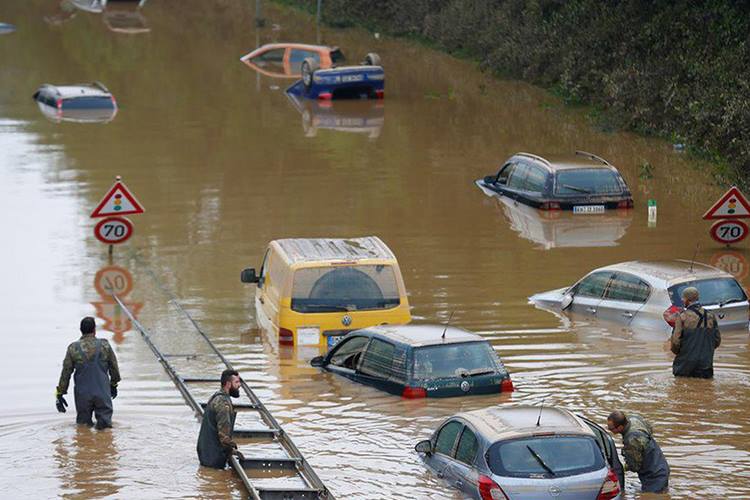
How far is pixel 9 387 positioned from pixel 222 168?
65.7 ft

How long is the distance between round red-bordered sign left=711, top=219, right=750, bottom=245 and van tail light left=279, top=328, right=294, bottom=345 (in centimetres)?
975

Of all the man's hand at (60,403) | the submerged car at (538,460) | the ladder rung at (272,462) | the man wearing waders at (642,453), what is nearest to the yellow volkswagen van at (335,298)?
the man's hand at (60,403)

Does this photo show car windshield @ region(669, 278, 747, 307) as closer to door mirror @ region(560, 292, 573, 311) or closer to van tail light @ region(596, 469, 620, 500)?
door mirror @ region(560, 292, 573, 311)

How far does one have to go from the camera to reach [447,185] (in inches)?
1470

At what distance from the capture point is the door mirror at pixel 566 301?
24828mm

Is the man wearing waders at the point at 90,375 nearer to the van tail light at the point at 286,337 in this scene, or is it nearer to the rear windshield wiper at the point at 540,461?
the van tail light at the point at 286,337

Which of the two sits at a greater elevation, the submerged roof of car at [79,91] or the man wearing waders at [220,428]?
the submerged roof of car at [79,91]

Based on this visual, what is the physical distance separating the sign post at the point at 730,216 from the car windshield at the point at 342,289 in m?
7.60

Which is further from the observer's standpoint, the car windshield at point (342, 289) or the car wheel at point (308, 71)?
the car wheel at point (308, 71)

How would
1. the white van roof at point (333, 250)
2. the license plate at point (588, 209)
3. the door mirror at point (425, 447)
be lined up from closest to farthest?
the door mirror at point (425, 447), the white van roof at point (333, 250), the license plate at point (588, 209)

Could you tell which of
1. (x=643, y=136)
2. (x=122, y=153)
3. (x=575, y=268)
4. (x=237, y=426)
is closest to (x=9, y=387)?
(x=237, y=426)

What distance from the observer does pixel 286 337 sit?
2252 centimetres

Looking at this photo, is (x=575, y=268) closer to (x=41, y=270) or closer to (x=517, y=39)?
(x=41, y=270)

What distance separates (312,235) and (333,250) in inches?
336
